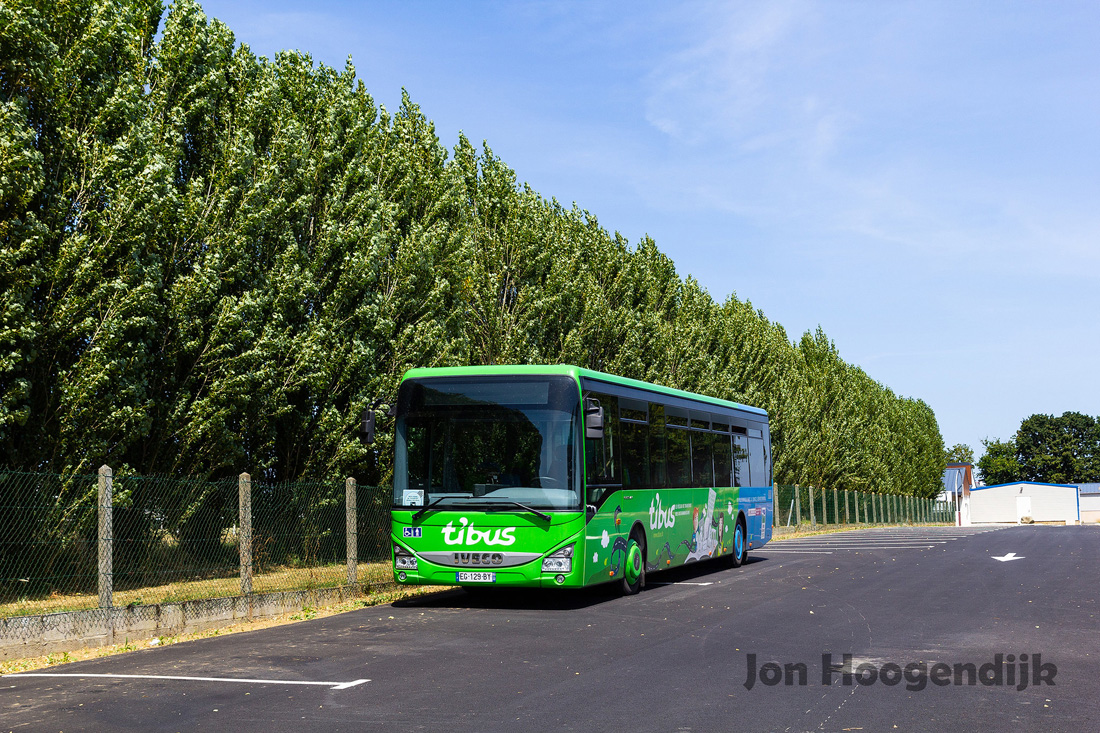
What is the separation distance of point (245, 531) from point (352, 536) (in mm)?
2484

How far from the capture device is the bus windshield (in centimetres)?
1412

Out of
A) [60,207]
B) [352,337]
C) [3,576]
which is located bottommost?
[3,576]

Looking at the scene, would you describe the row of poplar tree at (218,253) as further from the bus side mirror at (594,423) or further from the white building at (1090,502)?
the white building at (1090,502)

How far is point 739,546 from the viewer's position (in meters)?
22.5

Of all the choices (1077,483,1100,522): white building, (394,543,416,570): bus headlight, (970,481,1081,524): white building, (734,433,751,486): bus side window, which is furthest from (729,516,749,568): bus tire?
(1077,483,1100,522): white building

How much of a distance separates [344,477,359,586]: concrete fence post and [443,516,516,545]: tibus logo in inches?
92.5

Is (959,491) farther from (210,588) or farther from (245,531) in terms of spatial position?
(210,588)

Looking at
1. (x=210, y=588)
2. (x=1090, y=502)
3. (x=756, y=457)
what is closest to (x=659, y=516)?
(x=756, y=457)

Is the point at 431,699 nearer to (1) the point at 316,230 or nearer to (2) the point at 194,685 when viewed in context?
(2) the point at 194,685

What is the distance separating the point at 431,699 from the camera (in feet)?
26.3

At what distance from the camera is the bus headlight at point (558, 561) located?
13.9m

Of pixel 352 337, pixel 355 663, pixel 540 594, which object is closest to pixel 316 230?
pixel 352 337

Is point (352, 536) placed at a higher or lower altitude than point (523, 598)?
higher

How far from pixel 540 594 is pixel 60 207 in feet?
29.7
